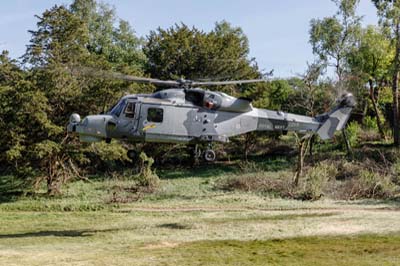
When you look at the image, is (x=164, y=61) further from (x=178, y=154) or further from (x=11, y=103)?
(x=11, y=103)

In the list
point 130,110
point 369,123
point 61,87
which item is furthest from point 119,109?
point 369,123

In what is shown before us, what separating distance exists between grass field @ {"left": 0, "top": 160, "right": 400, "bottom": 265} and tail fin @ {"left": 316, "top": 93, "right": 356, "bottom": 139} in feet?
11.3

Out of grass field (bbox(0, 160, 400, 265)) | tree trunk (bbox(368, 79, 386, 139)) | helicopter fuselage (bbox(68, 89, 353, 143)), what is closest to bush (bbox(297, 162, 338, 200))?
grass field (bbox(0, 160, 400, 265))

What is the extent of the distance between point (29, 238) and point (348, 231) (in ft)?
36.3

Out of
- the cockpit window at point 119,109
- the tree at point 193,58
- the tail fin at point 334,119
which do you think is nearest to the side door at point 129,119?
the cockpit window at point 119,109

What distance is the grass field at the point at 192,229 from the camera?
15719mm

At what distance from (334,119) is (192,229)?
21.4 feet

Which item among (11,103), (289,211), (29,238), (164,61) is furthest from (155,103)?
(164,61)

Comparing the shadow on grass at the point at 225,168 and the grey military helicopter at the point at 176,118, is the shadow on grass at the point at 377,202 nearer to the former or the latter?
the shadow on grass at the point at 225,168

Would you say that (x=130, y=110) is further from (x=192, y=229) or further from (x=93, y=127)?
(x=192, y=229)

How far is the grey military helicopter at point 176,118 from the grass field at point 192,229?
322 centimetres

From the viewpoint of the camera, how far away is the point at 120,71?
31391mm

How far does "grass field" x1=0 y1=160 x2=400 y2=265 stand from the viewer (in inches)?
619

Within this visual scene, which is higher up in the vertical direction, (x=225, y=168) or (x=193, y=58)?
(x=193, y=58)
